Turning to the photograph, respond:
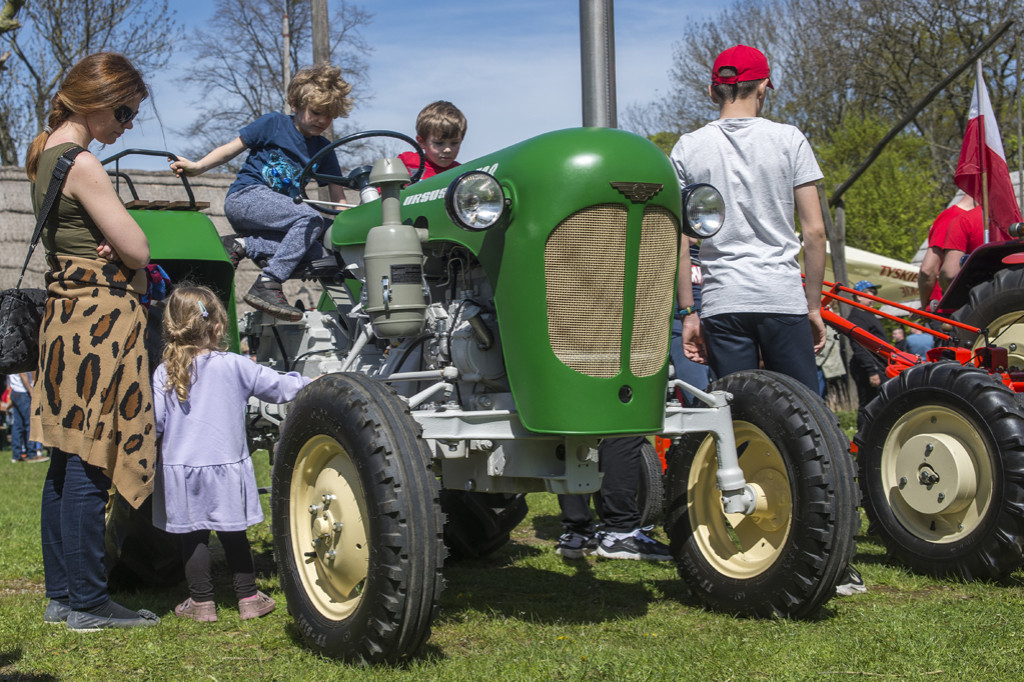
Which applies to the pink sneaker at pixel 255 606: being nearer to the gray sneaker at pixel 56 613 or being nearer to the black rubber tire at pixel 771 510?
the gray sneaker at pixel 56 613

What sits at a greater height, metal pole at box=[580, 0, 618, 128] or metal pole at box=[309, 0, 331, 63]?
metal pole at box=[309, 0, 331, 63]

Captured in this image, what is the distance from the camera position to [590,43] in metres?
5.30

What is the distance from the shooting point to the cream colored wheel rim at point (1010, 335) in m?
5.50

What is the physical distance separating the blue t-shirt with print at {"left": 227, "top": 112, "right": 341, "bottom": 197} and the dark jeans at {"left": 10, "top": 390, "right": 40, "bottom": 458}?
30.9 ft

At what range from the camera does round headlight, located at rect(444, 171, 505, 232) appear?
3.12 m

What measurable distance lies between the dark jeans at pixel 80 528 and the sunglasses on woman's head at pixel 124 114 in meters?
1.24

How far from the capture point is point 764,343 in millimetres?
4047

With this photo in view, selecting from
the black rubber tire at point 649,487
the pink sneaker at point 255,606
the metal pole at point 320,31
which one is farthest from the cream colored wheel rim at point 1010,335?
the metal pole at point 320,31

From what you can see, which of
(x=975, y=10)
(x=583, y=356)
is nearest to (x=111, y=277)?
(x=583, y=356)

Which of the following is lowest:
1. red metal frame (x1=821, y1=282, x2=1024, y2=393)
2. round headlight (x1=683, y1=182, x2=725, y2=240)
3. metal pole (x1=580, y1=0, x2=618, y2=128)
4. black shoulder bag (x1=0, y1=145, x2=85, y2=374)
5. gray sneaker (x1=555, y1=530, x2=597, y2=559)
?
gray sneaker (x1=555, y1=530, x2=597, y2=559)

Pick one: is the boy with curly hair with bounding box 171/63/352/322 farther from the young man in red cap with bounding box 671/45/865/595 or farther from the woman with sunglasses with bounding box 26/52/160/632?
the young man in red cap with bounding box 671/45/865/595

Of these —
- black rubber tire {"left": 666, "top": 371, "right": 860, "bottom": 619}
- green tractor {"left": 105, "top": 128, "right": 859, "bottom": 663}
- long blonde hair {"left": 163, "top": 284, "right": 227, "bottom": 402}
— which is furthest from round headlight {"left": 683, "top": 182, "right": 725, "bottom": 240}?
long blonde hair {"left": 163, "top": 284, "right": 227, "bottom": 402}

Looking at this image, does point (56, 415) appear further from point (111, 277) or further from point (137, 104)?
point (137, 104)

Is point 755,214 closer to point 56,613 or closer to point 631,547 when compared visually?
point 631,547
